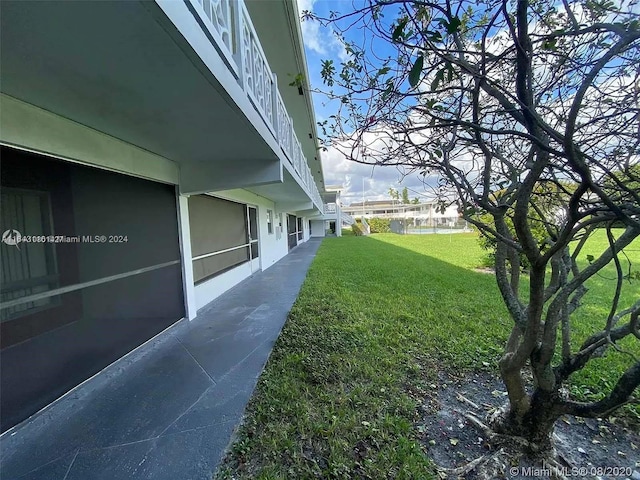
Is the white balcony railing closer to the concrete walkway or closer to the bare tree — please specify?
the bare tree

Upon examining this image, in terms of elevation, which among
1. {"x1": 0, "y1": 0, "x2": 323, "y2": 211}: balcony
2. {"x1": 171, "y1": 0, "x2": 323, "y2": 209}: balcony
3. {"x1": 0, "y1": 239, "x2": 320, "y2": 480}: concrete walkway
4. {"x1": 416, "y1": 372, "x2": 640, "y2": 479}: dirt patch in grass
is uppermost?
{"x1": 171, "y1": 0, "x2": 323, "y2": 209}: balcony

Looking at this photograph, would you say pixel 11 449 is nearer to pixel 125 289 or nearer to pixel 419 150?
pixel 125 289

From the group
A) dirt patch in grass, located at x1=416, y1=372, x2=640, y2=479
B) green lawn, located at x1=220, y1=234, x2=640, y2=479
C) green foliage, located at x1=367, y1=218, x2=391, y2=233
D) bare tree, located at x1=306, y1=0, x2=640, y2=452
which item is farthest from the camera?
green foliage, located at x1=367, y1=218, x2=391, y2=233

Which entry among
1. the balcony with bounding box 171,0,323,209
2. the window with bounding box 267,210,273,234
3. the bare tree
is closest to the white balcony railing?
the balcony with bounding box 171,0,323,209

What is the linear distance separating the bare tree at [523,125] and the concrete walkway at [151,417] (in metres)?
2.27

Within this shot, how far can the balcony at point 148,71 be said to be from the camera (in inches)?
51.7

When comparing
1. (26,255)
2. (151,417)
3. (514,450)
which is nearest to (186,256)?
(26,255)

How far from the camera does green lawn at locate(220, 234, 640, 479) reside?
1903mm

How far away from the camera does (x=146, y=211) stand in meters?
3.83

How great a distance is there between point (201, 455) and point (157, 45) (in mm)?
2597

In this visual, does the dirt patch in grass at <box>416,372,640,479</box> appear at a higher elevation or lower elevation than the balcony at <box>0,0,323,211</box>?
lower

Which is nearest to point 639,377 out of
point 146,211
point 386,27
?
point 386,27

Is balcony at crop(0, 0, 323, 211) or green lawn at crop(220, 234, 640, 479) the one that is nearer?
balcony at crop(0, 0, 323, 211)

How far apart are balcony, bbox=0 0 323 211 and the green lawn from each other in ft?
8.44
